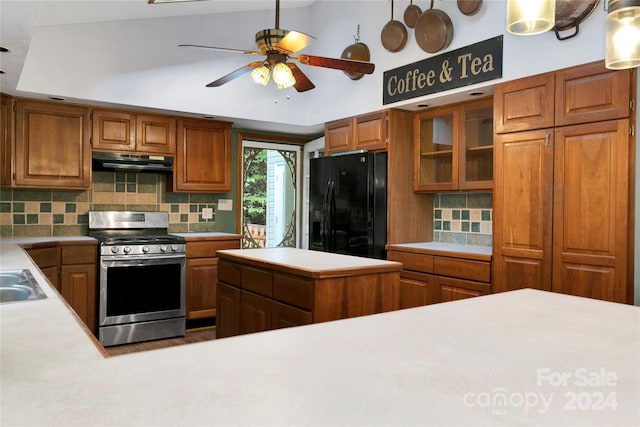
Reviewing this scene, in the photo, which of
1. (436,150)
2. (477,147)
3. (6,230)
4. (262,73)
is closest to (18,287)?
(262,73)

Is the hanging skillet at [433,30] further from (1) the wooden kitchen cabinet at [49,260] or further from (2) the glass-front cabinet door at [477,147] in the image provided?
(1) the wooden kitchen cabinet at [49,260]

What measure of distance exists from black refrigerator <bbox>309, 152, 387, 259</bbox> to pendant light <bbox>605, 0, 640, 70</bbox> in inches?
115

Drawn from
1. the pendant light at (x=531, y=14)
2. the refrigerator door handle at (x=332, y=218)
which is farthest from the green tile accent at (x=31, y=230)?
the pendant light at (x=531, y=14)

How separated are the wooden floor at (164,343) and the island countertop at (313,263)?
1345mm

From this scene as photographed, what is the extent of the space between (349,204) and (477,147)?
1.27 metres

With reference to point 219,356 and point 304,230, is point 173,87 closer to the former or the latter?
point 304,230

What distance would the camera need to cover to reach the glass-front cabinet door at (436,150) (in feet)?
12.7

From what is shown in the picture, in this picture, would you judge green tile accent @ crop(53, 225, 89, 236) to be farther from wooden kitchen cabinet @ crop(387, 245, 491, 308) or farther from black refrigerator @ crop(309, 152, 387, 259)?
wooden kitchen cabinet @ crop(387, 245, 491, 308)

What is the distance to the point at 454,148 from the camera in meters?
3.82

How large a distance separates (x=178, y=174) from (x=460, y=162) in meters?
2.60

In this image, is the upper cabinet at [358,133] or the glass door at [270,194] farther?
the glass door at [270,194]

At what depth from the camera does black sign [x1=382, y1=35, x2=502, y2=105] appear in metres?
3.25

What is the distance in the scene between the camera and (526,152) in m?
3.07

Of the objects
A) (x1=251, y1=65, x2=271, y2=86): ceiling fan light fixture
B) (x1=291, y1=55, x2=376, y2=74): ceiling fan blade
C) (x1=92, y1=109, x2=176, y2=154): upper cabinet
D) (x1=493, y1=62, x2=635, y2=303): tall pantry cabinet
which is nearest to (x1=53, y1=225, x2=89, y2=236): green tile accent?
(x1=92, y1=109, x2=176, y2=154): upper cabinet
